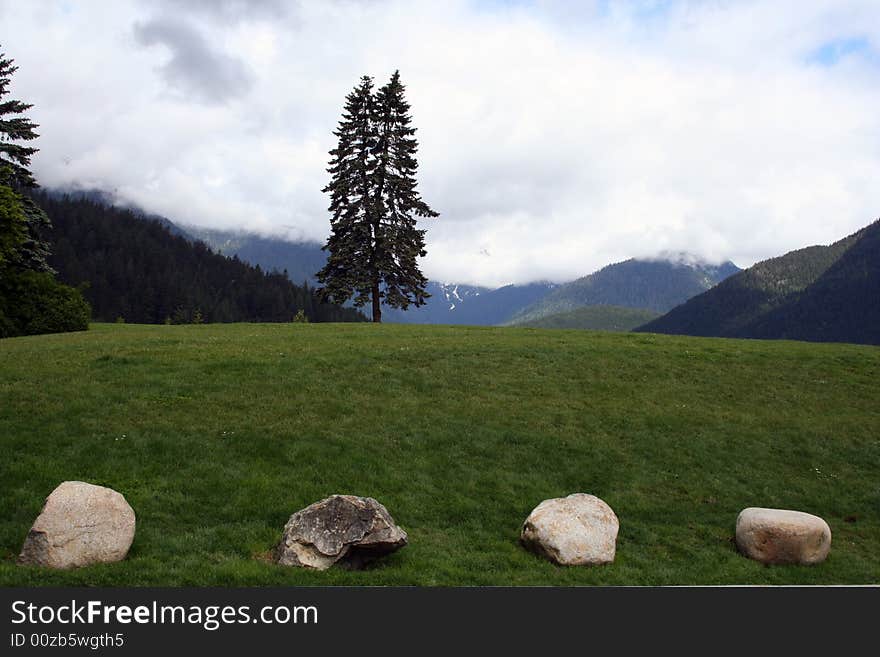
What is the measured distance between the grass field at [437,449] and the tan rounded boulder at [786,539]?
0.44 metres

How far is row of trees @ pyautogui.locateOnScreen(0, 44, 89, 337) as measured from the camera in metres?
32.4

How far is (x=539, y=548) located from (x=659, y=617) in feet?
10.7

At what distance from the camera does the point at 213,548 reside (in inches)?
460

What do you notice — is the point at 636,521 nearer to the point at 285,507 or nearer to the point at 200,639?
the point at 285,507

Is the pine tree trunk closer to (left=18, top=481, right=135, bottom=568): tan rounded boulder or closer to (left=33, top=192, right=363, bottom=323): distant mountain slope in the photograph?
(left=18, top=481, right=135, bottom=568): tan rounded boulder

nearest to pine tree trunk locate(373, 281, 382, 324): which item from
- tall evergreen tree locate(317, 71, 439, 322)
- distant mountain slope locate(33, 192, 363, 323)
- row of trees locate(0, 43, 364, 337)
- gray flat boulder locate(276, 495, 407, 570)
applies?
tall evergreen tree locate(317, 71, 439, 322)

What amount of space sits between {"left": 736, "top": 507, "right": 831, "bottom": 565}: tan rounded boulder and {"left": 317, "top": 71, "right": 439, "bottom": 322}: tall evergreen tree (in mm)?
36289

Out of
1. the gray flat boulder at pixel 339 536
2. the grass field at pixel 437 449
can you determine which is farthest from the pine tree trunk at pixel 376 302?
the gray flat boulder at pixel 339 536

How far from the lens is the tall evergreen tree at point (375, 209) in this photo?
4856cm

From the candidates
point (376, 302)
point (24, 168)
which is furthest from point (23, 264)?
point (376, 302)

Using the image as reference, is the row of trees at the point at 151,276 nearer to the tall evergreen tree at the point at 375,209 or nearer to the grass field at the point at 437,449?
the tall evergreen tree at the point at 375,209

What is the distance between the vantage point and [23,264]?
41594 mm

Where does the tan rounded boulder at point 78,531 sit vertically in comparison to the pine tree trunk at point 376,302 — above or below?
below

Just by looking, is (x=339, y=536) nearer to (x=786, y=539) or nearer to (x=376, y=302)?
(x=786, y=539)
